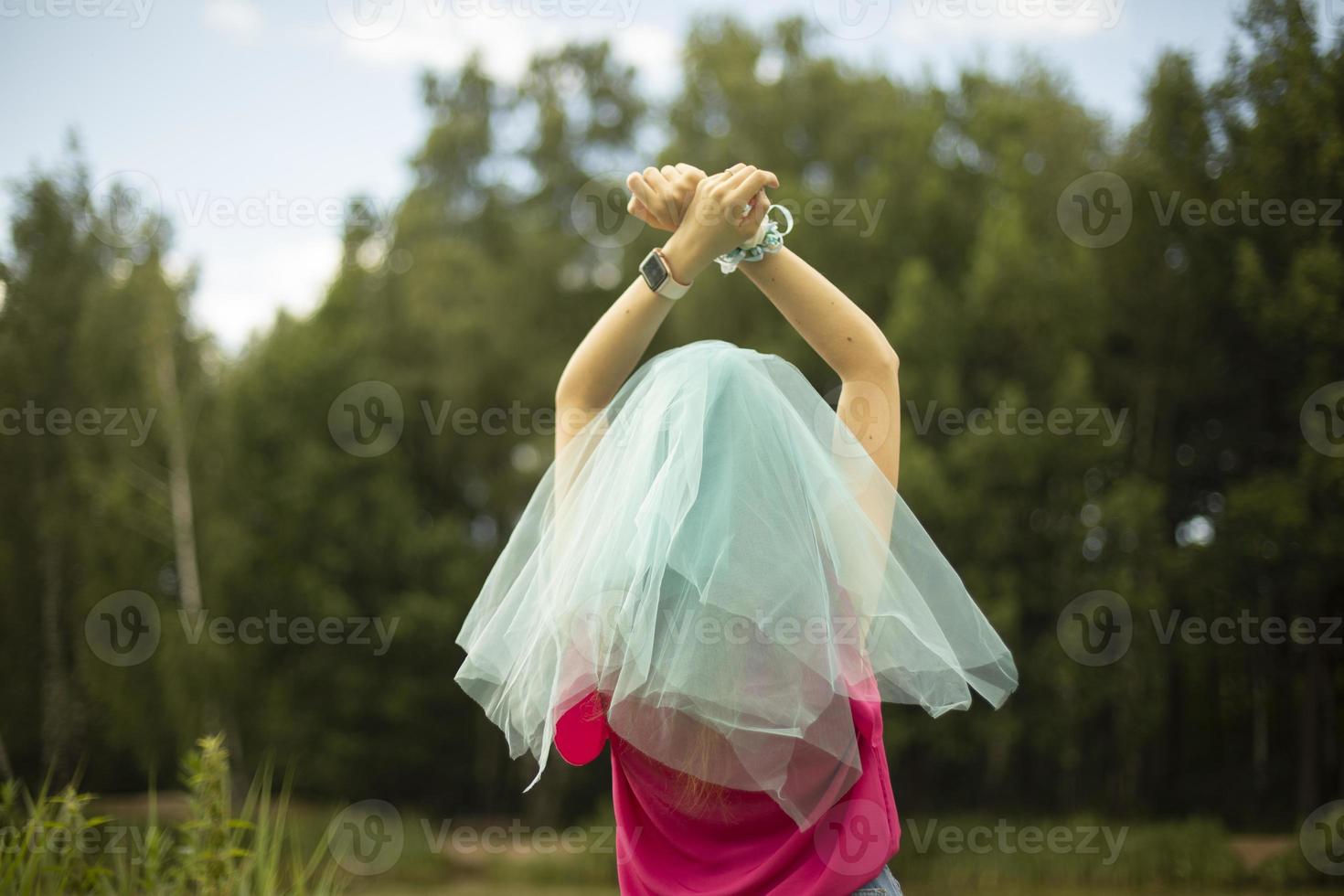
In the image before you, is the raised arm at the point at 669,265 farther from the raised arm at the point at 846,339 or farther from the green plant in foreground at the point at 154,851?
the green plant in foreground at the point at 154,851

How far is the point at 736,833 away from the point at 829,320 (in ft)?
2.55

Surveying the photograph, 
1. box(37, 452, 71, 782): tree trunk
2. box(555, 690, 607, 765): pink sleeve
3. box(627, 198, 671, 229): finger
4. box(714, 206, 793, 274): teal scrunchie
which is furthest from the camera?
box(37, 452, 71, 782): tree trunk

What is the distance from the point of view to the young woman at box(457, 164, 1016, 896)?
151 centimetres

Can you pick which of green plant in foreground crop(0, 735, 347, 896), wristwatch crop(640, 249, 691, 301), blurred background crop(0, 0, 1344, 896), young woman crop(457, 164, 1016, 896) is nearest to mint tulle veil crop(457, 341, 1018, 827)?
young woman crop(457, 164, 1016, 896)

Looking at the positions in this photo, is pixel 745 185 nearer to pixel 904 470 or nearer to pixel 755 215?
pixel 755 215

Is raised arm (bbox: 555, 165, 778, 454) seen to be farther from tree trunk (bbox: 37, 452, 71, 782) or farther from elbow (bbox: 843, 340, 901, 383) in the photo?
tree trunk (bbox: 37, 452, 71, 782)

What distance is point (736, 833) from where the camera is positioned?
1.57m

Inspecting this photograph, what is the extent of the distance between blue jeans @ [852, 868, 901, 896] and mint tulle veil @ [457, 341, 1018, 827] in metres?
0.12

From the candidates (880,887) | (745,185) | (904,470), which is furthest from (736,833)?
(904,470)

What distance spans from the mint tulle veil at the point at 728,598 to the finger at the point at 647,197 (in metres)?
0.23

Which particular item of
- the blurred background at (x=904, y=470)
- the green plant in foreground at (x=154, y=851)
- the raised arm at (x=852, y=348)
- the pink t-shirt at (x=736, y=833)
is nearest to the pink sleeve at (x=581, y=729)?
the pink t-shirt at (x=736, y=833)

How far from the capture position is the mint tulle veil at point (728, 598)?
1513 millimetres

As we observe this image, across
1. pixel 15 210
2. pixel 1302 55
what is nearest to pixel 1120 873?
pixel 1302 55

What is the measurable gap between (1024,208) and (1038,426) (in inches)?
131
